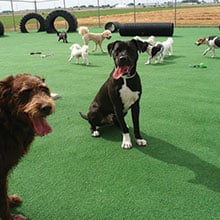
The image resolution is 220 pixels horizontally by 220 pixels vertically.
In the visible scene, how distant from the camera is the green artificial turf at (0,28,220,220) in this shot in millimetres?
2521

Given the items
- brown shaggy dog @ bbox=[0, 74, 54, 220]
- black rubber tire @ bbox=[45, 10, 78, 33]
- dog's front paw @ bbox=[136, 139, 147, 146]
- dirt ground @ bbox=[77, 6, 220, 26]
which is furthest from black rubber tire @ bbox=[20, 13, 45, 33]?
brown shaggy dog @ bbox=[0, 74, 54, 220]

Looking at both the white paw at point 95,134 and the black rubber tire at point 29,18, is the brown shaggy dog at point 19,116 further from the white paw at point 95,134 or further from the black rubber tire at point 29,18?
the black rubber tire at point 29,18

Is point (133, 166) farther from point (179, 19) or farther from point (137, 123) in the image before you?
point (179, 19)

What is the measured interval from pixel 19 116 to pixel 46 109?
0.20 m

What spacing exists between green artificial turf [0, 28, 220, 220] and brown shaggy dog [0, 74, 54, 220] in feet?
1.97

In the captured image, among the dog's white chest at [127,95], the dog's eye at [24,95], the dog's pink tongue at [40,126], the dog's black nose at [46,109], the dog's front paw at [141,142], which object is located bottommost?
the dog's front paw at [141,142]

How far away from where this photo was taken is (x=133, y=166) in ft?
10.5

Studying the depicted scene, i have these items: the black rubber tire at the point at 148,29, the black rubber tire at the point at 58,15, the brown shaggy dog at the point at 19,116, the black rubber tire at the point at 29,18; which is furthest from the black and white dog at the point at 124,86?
the black rubber tire at the point at 29,18

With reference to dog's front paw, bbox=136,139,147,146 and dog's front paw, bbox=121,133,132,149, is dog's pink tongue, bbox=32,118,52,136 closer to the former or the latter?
dog's front paw, bbox=121,133,132,149

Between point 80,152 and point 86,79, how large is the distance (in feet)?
12.2

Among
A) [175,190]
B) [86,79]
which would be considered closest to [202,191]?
[175,190]

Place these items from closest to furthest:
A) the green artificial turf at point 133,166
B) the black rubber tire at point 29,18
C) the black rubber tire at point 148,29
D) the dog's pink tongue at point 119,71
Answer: the green artificial turf at point 133,166, the dog's pink tongue at point 119,71, the black rubber tire at point 148,29, the black rubber tire at point 29,18

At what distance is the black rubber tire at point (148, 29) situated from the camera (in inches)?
539

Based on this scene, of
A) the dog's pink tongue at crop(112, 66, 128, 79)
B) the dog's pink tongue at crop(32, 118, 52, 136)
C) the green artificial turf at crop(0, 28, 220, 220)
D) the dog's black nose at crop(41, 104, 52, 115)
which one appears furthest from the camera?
the dog's pink tongue at crop(112, 66, 128, 79)
